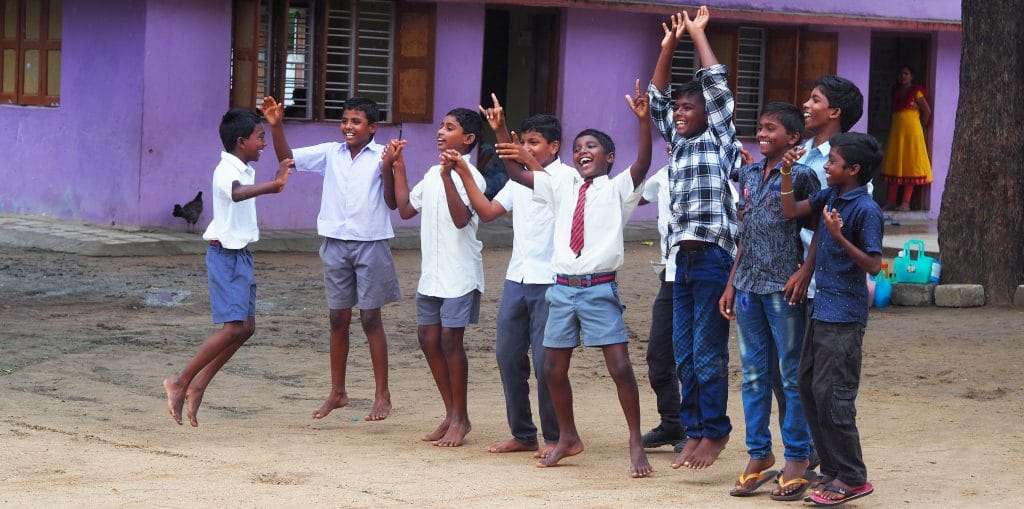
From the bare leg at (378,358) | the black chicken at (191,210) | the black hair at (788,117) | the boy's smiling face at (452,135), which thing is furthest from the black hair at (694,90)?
the black chicken at (191,210)

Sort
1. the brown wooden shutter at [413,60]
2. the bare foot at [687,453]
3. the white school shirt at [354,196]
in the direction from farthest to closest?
1. the brown wooden shutter at [413,60]
2. the white school shirt at [354,196]
3. the bare foot at [687,453]

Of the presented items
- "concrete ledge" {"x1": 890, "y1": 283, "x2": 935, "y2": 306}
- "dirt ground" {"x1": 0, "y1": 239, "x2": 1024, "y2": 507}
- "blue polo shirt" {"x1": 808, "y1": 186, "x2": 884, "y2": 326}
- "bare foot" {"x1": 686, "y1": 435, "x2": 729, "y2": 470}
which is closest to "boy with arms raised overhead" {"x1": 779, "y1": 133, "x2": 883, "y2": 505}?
"blue polo shirt" {"x1": 808, "y1": 186, "x2": 884, "y2": 326}

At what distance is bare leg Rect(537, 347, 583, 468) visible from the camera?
6.27m

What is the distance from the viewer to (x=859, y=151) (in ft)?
18.1

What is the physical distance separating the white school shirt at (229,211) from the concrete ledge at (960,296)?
21.6 ft

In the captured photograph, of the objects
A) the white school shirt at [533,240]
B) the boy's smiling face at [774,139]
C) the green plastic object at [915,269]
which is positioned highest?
the boy's smiling face at [774,139]

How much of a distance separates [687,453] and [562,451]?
541mm

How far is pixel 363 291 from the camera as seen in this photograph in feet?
23.9

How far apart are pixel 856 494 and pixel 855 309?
2.33 feet

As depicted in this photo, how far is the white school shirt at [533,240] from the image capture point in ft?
21.3

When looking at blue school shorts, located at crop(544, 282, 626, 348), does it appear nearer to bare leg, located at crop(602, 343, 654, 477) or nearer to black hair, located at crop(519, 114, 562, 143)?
bare leg, located at crop(602, 343, 654, 477)

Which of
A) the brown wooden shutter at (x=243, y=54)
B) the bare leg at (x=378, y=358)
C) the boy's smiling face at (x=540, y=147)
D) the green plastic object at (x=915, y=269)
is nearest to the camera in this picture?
the boy's smiling face at (x=540, y=147)

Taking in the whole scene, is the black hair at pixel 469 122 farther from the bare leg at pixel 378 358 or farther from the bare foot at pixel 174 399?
the bare foot at pixel 174 399

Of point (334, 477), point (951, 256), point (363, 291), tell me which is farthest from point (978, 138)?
point (334, 477)
